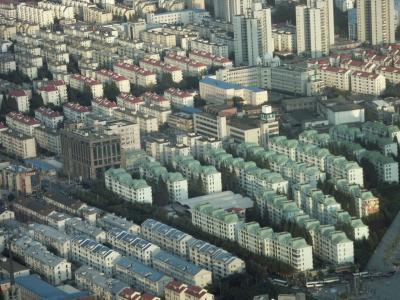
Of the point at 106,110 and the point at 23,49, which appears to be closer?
the point at 106,110

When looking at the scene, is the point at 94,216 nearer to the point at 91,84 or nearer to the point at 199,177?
the point at 199,177

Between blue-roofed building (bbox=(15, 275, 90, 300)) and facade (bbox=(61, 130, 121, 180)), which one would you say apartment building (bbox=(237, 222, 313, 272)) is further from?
facade (bbox=(61, 130, 121, 180))

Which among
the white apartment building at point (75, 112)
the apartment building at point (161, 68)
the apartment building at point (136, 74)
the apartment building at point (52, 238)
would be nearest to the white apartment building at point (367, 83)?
the apartment building at point (161, 68)

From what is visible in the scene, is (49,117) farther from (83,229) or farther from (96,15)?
(96,15)

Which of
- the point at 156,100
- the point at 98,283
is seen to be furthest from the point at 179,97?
the point at 98,283

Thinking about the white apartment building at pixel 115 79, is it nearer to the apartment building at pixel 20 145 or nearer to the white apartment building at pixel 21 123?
the white apartment building at pixel 21 123

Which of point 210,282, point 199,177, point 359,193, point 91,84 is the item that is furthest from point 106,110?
point 210,282
